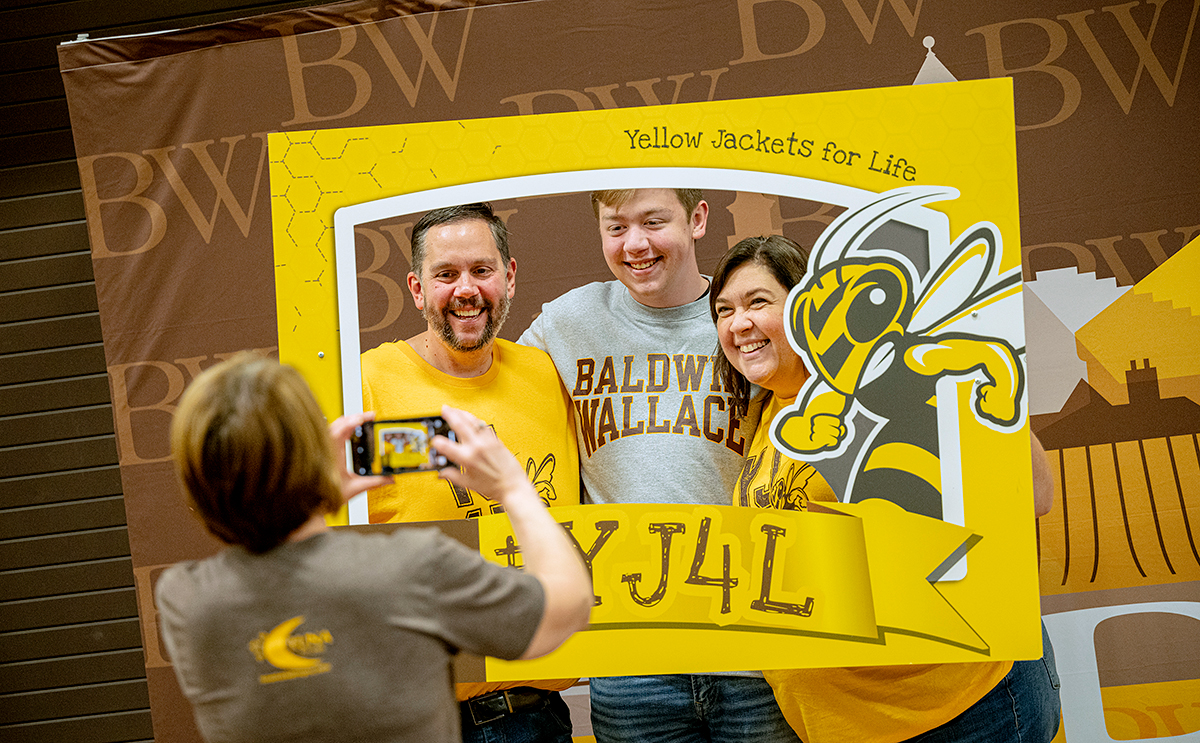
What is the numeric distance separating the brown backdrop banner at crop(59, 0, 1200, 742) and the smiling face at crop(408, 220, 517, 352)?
9 cm

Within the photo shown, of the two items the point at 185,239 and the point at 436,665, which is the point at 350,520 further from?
the point at 436,665

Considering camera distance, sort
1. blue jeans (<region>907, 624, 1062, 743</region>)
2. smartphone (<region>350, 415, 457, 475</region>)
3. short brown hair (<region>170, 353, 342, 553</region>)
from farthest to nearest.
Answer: blue jeans (<region>907, 624, 1062, 743</region>) → smartphone (<region>350, 415, 457, 475</region>) → short brown hair (<region>170, 353, 342, 553</region>)

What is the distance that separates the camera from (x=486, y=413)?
2.45 metres

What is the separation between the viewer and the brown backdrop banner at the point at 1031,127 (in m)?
2.48

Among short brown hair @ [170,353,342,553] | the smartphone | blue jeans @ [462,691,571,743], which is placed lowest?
blue jeans @ [462,691,571,743]

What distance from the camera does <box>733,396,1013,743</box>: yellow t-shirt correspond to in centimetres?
238

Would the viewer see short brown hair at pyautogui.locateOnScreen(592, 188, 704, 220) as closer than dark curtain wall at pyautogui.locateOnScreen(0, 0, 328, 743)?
Yes

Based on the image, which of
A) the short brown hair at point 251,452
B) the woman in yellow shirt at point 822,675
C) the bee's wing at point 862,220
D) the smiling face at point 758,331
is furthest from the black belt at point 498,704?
the bee's wing at point 862,220

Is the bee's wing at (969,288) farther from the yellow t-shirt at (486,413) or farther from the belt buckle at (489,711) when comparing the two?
the belt buckle at (489,711)

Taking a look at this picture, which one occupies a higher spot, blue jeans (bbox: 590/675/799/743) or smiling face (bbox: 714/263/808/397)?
smiling face (bbox: 714/263/808/397)

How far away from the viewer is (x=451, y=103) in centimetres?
250

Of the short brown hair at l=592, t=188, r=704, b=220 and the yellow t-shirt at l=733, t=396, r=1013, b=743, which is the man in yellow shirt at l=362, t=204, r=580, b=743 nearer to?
the short brown hair at l=592, t=188, r=704, b=220

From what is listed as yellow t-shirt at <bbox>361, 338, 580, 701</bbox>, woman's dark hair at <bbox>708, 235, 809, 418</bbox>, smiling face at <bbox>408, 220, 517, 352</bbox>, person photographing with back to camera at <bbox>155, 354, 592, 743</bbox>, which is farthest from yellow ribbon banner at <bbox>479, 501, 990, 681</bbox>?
person photographing with back to camera at <bbox>155, 354, 592, 743</bbox>

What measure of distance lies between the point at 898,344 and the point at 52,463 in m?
3.08
